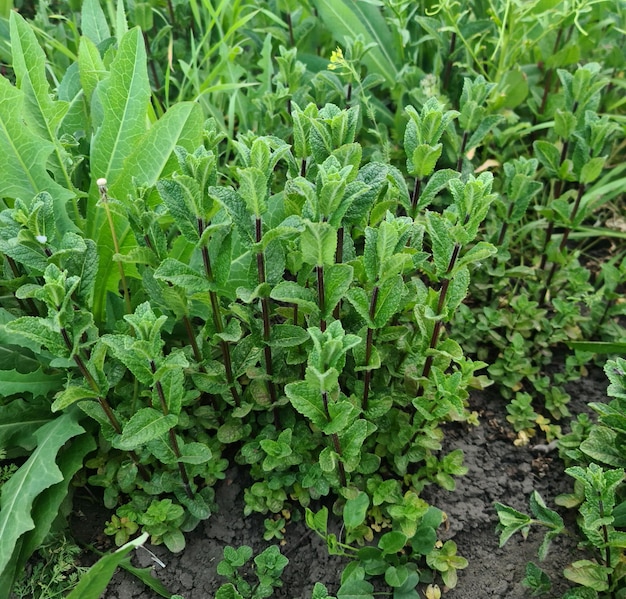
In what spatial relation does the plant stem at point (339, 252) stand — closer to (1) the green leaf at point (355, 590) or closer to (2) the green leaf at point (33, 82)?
(1) the green leaf at point (355, 590)

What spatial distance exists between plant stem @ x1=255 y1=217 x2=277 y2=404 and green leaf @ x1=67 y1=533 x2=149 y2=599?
1.68ft

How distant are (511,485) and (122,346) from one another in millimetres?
1235

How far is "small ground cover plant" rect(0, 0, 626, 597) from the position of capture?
5.09ft

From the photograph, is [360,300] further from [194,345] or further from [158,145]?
[158,145]

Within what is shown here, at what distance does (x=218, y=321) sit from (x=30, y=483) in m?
0.64

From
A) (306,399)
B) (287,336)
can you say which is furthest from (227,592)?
(287,336)

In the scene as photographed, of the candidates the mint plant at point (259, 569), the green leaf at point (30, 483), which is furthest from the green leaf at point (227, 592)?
the green leaf at point (30, 483)

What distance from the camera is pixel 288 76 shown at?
2416 mm

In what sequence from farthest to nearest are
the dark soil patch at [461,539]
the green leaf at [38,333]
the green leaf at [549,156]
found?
the green leaf at [549,156] → the dark soil patch at [461,539] → the green leaf at [38,333]

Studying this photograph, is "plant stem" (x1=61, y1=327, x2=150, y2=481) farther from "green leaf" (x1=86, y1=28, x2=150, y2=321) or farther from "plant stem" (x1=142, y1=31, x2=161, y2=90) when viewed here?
"plant stem" (x1=142, y1=31, x2=161, y2=90)

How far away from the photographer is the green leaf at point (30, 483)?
160 centimetres

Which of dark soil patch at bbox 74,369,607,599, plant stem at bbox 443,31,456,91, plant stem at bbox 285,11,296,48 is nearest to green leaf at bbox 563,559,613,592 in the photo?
dark soil patch at bbox 74,369,607,599

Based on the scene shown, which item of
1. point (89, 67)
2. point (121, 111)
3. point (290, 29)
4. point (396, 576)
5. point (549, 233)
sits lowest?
point (549, 233)

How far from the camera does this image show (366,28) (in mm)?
2939
